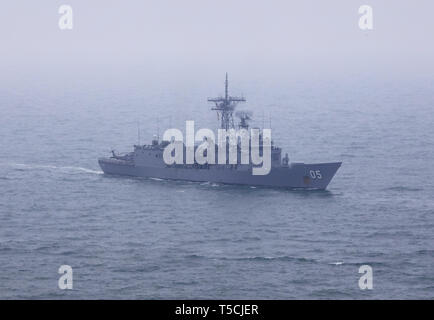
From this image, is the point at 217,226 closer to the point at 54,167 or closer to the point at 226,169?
the point at 226,169

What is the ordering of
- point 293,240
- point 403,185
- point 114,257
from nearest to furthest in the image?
point 114,257 → point 293,240 → point 403,185

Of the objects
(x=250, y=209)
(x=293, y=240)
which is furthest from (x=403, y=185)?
(x=293, y=240)

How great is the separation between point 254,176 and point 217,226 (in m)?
14.6

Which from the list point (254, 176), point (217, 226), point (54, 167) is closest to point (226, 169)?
point (254, 176)

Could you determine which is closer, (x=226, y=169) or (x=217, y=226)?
(x=217, y=226)

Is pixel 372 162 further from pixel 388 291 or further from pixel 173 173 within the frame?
pixel 388 291

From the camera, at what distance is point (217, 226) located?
228 feet

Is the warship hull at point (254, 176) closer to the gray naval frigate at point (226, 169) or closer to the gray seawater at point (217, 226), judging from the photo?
the gray naval frigate at point (226, 169)

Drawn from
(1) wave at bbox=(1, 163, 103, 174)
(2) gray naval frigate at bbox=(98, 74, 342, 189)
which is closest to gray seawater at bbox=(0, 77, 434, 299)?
(1) wave at bbox=(1, 163, 103, 174)

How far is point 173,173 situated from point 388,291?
37.0m

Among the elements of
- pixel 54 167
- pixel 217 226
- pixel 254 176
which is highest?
pixel 54 167

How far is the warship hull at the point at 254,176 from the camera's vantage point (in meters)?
81.4

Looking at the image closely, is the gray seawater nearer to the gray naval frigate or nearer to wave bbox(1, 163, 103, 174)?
wave bbox(1, 163, 103, 174)

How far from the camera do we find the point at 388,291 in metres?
53.7
